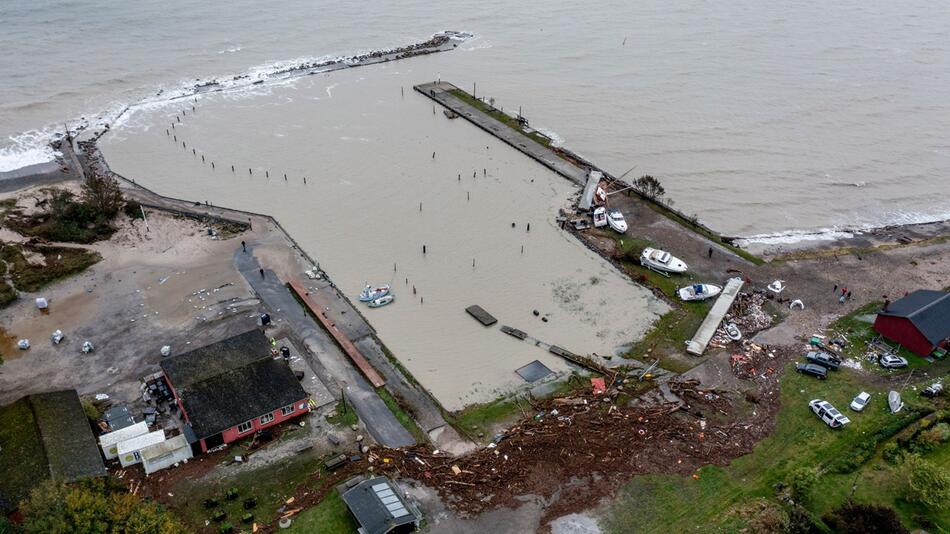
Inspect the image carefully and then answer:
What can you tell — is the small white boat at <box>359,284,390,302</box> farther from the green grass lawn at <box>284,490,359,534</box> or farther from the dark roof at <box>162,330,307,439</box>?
the green grass lawn at <box>284,490,359,534</box>

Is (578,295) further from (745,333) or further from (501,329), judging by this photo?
(745,333)

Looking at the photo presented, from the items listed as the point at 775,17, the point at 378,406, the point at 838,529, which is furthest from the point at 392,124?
the point at 775,17

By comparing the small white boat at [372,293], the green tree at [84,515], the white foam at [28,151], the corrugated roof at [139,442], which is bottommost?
the corrugated roof at [139,442]

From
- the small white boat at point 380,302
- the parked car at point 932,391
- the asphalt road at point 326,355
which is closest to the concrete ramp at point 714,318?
the parked car at point 932,391

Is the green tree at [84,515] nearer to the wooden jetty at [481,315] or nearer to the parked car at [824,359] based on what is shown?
the wooden jetty at [481,315]

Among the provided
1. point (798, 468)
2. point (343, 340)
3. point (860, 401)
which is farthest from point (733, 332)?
point (343, 340)

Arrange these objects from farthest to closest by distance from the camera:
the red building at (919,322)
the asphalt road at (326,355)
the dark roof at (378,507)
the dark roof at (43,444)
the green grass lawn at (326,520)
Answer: the red building at (919,322) → the asphalt road at (326,355) → the dark roof at (43,444) → the green grass lawn at (326,520) → the dark roof at (378,507)

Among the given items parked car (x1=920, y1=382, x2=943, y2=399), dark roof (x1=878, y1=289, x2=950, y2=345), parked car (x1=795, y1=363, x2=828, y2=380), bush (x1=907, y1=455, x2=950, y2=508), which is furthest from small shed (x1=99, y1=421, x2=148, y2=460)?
dark roof (x1=878, y1=289, x2=950, y2=345)
